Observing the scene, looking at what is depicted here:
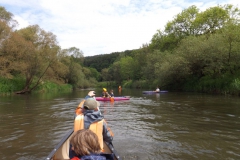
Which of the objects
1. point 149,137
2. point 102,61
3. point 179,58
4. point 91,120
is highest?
point 102,61

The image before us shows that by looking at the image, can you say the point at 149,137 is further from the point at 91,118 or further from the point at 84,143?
the point at 84,143

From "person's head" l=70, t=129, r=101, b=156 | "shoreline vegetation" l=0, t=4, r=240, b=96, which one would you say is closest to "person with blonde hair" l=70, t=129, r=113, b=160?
"person's head" l=70, t=129, r=101, b=156

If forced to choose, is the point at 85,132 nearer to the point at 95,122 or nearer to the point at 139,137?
the point at 95,122

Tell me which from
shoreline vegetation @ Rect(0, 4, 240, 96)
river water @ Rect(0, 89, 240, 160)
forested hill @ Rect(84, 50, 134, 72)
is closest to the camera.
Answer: river water @ Rect(0, 89, 240, 160)

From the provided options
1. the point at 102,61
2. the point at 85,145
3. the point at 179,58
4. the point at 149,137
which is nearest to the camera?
the point at 85,145

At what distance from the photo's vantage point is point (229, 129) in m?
7.92

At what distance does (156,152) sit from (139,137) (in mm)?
1485

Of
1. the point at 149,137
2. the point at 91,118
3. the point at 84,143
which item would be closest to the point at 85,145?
the point at 84,143

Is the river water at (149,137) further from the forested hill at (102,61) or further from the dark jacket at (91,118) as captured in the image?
the forested hill at (102,61)

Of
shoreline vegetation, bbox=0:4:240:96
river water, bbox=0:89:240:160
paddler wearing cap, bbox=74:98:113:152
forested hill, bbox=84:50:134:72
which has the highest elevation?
forested hill, bbox=84:50:134:72

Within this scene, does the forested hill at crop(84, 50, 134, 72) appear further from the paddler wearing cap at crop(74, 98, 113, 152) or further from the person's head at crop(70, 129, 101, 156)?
the person's head at crop(70, 129, 101, 156)

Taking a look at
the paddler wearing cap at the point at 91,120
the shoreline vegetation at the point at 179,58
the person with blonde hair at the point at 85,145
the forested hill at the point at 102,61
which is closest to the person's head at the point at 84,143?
the person with blonde hair at the point at 85,145

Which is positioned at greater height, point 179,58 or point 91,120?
point 179,58

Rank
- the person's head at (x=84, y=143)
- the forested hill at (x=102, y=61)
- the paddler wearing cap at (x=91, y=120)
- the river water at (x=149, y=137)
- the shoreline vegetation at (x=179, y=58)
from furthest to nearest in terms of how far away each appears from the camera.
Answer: the forested hill at (x=102, y=61), the shoreline vegetation at (x=179, y=58), the river water at (x=149, y=137), the paddler wearing cap at (x=91, y=120), the person's head at (x=84, y=143)
